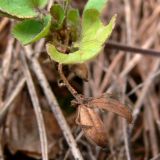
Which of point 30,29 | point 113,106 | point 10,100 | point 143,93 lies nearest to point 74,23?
point 30,29

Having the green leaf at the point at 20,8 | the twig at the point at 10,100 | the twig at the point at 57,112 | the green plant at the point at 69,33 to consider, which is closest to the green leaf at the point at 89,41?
the green plant at the point at 69,33

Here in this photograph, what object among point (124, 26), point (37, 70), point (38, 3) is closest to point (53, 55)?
point (38, 3)

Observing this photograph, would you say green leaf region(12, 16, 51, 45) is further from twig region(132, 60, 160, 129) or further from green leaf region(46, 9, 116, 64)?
twig region(132, 60, 160, 129)

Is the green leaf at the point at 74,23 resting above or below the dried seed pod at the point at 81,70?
above

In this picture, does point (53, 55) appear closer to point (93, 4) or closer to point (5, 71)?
point (93, 4)

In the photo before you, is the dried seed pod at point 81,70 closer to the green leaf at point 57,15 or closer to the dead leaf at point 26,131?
the green leaf at point 57,15

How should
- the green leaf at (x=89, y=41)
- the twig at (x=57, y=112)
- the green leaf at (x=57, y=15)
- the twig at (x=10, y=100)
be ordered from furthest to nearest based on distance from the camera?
1. the twig at (x=10, y=100)
2. the twig at (x=57, y=112)
3. the green leaf at (x=57, y=15)
4. the green leaf at (x=89, y=41)

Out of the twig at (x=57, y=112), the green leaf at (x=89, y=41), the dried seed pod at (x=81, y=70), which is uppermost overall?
the green leaf at (x=89, y=41)

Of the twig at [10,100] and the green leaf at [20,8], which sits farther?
the twig at [10,100]
